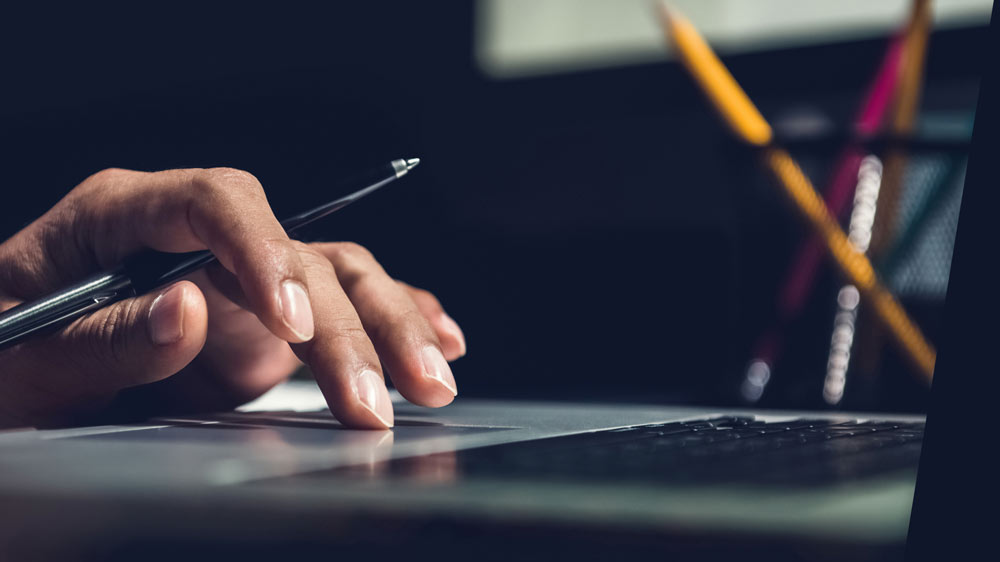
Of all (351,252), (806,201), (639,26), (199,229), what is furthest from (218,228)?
(639,26)

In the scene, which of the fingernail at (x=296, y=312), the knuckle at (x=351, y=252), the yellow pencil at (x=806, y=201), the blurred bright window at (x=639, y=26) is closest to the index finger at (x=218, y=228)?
the fingernail at (x=296, y=312)

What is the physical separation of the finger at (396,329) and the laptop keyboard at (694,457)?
99mm

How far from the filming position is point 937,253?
0.62m

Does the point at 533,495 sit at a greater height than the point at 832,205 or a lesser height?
lesser

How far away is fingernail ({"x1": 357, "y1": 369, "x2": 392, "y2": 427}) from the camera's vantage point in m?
0.30

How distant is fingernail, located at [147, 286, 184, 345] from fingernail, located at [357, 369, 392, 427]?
0.06 meters

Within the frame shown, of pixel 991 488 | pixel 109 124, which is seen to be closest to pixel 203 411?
pixel 991 488

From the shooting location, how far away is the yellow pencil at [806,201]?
1.79ft

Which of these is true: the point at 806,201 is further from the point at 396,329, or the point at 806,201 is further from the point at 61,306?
the point at 61,306

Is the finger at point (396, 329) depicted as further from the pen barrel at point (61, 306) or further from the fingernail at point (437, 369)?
the pen barrel at point (61, 306)

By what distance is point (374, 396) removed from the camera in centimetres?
31

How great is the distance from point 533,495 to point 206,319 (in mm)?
197

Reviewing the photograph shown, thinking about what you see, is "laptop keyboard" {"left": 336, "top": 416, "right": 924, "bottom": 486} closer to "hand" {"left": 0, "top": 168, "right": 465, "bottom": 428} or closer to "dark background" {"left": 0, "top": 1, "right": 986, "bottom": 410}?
"hand" {"left": 0, "top": 168, "right": 465, "bottom": 428}

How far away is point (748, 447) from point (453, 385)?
16 cm
